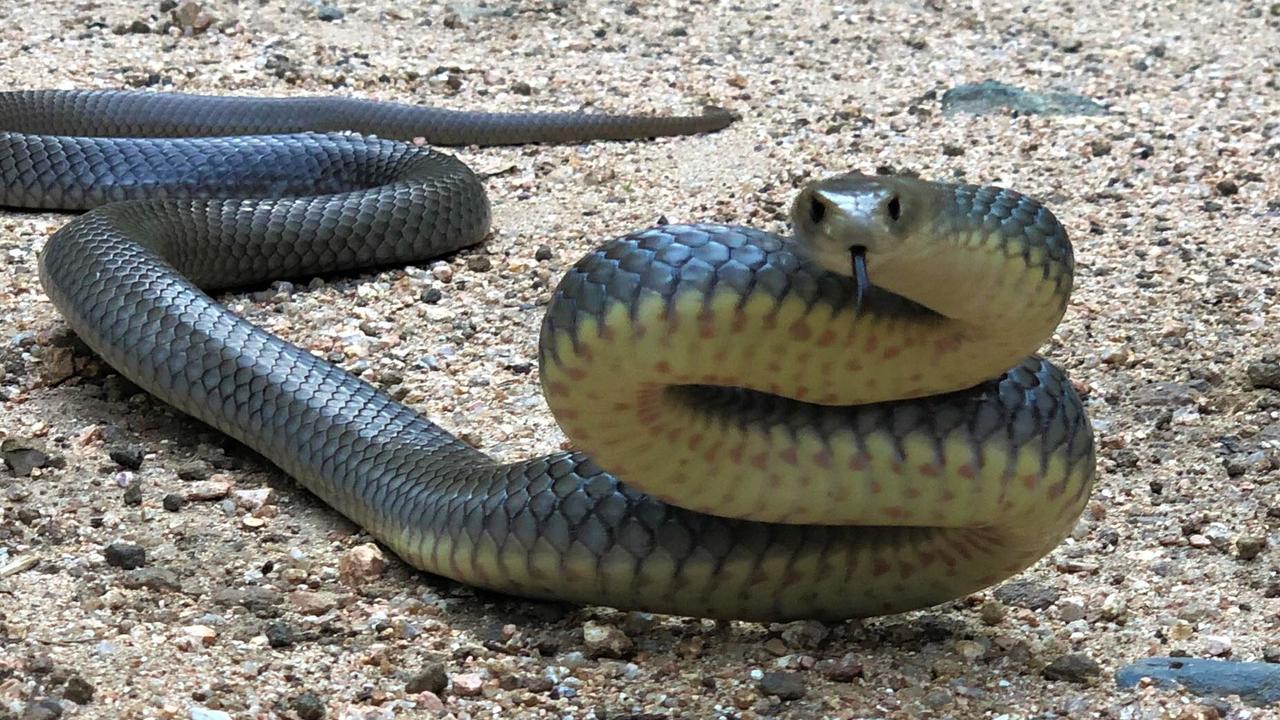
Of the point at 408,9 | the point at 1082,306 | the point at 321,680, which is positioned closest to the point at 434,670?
the point at 321,680

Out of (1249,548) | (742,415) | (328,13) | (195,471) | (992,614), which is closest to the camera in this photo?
(742,415)

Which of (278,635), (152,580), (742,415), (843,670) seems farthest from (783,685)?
(152,580)

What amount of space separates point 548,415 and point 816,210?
225 cm

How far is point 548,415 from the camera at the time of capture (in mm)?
4199

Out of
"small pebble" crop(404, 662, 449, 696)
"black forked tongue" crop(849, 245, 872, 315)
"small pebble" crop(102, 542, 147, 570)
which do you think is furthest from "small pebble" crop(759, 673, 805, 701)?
"small pebble" crop(102, 542, 147, 570)

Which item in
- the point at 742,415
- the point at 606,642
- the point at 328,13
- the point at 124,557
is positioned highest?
the point at 742,415

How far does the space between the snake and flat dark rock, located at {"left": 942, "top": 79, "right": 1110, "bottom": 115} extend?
4.03m

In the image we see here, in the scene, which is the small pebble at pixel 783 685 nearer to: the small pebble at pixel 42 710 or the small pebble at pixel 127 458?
the small pebble at pixel 42 710

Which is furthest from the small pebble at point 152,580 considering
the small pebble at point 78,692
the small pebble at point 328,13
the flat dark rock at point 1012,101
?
the small pebble at point 328,13

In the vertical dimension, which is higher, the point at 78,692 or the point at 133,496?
the point at 78,692

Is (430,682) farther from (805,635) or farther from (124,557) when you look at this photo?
(124,557)

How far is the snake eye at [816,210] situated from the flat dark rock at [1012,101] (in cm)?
519

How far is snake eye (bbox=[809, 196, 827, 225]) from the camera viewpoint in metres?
→ 2.02

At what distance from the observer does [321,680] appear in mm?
2623
